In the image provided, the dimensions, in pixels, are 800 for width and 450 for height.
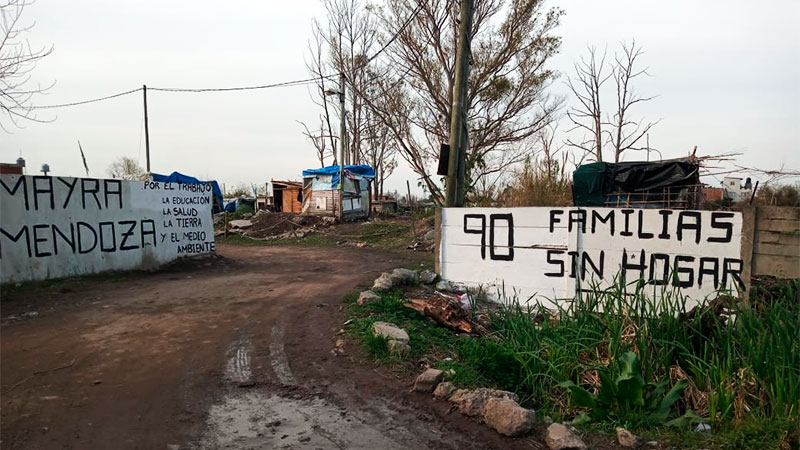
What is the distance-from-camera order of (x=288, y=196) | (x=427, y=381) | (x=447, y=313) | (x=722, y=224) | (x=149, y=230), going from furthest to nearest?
(x=288, y=196), (x=149, y=230), (x=722, y=224), (x=447, y=313), (x=427, y=381)

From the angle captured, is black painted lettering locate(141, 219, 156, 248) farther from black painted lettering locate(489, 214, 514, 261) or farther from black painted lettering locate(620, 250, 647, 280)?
black painted lettering locate(620, 250, 647, 280)

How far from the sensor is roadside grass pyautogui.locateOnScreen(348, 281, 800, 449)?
3.63 metres

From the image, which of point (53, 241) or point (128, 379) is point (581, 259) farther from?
point (53, 241)

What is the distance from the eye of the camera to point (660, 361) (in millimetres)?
4418

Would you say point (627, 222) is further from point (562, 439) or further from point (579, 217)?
point (562, 439)

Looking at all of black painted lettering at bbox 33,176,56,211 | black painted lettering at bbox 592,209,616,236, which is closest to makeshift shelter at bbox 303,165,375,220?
black painted lettering at bbox 33,176,56,211

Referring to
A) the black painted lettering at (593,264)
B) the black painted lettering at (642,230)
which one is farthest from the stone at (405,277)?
the black painted lettering at (642,230)

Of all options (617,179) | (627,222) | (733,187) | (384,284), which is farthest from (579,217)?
(733,187)

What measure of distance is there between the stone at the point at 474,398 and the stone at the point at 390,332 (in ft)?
3.75

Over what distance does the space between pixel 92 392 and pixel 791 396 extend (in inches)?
212

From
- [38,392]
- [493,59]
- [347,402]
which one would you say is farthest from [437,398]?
[493,59]

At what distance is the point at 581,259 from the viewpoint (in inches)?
304

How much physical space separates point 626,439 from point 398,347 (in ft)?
7.16

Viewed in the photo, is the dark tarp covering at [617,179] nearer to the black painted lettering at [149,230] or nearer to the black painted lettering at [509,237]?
the black painted lettering at [509,237]
